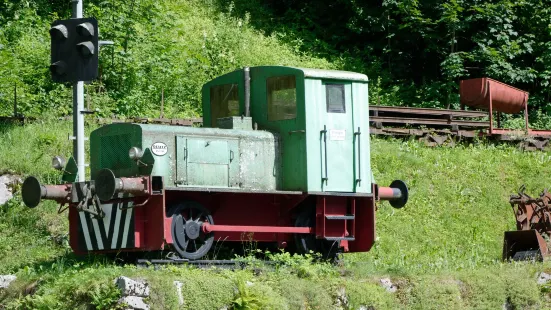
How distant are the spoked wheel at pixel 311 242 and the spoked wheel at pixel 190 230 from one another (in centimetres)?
152

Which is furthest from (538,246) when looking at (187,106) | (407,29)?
(407,29)

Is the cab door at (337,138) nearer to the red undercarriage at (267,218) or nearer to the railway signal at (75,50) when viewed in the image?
the red undercarriage at (267,218)

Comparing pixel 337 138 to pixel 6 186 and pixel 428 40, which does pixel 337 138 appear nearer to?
pixel 6 186

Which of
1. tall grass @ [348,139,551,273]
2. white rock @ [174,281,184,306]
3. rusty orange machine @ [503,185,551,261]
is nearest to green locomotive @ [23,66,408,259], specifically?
white rock @ [174,281,184,306]

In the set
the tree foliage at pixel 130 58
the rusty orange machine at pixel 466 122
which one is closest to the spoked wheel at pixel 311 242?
the tree foliage at pixel 130 58

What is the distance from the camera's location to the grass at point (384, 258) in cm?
1097

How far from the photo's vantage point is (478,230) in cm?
1841

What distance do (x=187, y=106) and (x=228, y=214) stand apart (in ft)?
35.9

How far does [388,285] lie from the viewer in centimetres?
1254

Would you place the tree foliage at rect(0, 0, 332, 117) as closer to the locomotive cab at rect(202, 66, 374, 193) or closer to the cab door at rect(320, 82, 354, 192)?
the locomotive cab at rect(202, 66, 374, 193)

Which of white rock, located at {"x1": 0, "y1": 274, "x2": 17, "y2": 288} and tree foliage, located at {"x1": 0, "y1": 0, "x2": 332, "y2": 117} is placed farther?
tree foliage, located at {"x1": 0, "y1": 0, "x2": 332, "y2": 117}

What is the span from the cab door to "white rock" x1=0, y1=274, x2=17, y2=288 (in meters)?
4.34

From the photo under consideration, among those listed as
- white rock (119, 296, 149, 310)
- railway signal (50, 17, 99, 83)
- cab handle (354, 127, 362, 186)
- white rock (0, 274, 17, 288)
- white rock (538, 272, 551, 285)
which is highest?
railway signal (50, 17, 99, 83)

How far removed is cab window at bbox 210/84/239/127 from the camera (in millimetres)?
14469
